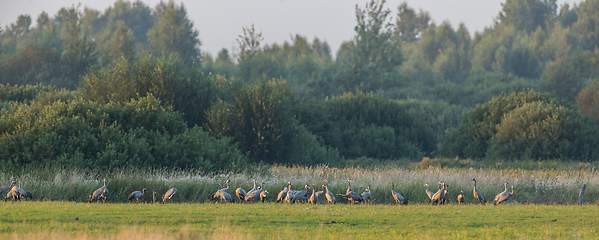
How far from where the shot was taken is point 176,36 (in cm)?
11006

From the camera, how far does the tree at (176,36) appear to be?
359 feet

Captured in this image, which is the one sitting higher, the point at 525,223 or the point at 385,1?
the point at 385,1

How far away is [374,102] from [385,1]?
35.0 metres

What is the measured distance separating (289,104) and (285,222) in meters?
39.0

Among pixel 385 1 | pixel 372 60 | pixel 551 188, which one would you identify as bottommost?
pixel 551 188

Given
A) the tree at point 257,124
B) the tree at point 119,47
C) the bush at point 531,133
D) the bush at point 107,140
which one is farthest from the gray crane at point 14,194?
the tree at point 119,47

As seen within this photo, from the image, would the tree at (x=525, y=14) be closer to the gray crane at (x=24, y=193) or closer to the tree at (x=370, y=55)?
the tree at (x=370, y=55)

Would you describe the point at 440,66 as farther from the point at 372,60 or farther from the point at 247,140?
the point at 247,140

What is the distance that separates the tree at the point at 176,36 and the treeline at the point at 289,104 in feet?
0.81

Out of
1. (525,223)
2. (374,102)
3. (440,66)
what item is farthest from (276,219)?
(440,66)

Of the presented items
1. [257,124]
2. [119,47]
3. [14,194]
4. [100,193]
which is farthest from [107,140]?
[119,47]

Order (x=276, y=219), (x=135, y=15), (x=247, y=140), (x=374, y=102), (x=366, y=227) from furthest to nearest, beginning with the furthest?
(x=135, y=15)
(x=374, y=102)
(x=247, y=140)
(x=276, y=219)
(x=366, y=227)

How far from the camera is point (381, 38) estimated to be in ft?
335

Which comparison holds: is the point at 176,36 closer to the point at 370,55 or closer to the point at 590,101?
the point at 370,55
